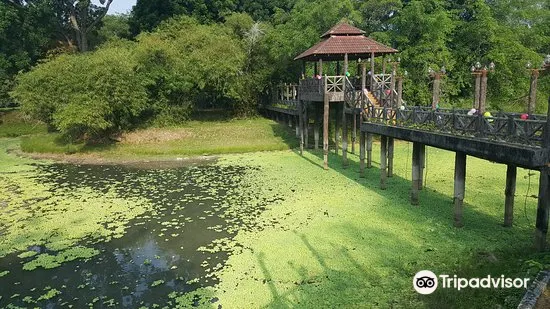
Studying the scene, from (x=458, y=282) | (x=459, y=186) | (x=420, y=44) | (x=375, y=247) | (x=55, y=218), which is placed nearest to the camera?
(x=458, y=282)

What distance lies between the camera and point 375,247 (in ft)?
33.0

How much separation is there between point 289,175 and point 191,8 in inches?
1249

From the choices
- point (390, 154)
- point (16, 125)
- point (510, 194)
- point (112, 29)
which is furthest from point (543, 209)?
point (112, 29)

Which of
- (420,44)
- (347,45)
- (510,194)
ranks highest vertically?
(420,44)

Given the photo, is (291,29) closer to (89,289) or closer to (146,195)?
(146,195)

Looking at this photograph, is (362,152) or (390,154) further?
(362,152)

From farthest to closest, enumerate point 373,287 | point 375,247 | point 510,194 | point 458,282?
point 510,194 < point 375,247 < point 373,287 < point 458,282

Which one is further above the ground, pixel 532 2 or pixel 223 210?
pixel 532 2

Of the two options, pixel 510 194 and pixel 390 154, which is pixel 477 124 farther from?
pixel 390 154

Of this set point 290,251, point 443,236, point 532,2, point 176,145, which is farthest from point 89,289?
point 532,2

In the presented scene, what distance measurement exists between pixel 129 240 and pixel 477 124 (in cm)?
1000

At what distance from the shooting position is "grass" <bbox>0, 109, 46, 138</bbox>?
1388 inches

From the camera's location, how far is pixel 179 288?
852cm

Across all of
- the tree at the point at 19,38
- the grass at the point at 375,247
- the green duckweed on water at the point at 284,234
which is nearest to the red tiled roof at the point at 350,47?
the green duckweed on water at the point at 284,234
